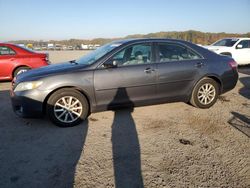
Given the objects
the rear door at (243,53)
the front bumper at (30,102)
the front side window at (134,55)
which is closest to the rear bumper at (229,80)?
the front side window at (134,55)

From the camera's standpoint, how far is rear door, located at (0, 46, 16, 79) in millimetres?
8164

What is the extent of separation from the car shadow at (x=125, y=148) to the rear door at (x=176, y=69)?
2.85ft

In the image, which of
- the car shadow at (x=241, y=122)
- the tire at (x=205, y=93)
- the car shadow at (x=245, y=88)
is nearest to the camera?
the car shadow at (x=241, y=122)

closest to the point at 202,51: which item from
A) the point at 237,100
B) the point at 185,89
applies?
the point at 185,89

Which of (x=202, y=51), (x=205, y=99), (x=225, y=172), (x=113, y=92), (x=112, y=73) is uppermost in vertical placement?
(x=202, y=51)

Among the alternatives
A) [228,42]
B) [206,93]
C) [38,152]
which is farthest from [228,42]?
[38,152]

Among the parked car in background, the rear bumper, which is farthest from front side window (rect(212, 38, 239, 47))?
the parked car in background

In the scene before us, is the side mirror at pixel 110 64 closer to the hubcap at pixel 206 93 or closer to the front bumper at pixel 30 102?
the front bumper at pixel 30 102

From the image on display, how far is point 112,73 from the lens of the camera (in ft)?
14.5

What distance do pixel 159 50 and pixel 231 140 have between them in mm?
2261

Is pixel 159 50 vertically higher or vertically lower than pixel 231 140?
higher

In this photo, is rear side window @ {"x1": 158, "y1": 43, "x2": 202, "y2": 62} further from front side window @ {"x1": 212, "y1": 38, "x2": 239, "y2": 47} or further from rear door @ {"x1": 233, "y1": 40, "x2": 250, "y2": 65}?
front side window @ {"x1": 212, "y1": 38, "x2": 239, "y2": 47}

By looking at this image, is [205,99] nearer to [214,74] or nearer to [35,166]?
[214,74]

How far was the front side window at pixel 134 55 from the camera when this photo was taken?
4578 mm
